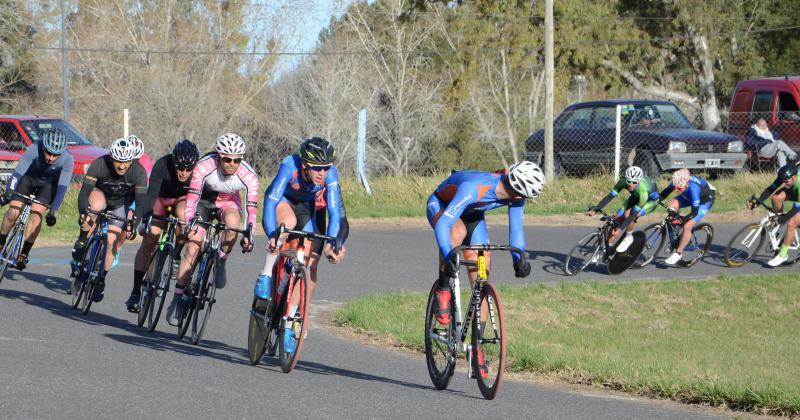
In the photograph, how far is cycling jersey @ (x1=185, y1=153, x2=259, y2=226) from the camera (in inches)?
413

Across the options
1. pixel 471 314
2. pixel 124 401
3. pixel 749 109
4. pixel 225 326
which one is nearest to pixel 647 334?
pixel 225 326

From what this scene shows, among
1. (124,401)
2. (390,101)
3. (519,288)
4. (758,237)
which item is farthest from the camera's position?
(390,101)

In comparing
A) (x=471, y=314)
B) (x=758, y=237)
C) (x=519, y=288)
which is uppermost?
(x=758, y=237)

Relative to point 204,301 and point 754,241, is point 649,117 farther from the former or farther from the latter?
point 204,301

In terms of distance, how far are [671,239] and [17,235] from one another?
1021cm

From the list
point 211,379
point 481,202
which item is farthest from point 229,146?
point 481,202

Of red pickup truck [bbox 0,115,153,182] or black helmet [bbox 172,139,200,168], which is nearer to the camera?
black helmet [bbox 172,139,200,168]

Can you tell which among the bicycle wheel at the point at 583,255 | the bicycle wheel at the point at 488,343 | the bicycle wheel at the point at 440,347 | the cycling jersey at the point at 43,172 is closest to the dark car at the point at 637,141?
the bicycle wheel at the point at 583,255

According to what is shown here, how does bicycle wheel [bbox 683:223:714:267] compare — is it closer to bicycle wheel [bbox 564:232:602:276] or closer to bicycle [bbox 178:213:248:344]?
bicycle wheel [bbox 564:232:602:276]

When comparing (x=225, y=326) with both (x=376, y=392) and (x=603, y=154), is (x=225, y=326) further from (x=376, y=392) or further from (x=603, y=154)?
(x=603, y=154)

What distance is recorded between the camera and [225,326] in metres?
12.4

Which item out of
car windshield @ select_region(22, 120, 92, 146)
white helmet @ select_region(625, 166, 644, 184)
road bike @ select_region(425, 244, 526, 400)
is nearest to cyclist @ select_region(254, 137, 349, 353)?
road bike @ select_region(425, 244, 526, 400)

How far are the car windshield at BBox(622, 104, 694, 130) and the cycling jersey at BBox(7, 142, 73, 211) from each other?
15.5 metres

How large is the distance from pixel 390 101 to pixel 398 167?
597 cm
